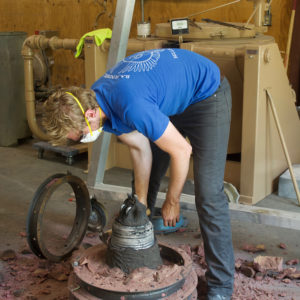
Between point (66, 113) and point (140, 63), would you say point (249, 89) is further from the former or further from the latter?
point (66, 113)

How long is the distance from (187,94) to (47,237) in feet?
4.98

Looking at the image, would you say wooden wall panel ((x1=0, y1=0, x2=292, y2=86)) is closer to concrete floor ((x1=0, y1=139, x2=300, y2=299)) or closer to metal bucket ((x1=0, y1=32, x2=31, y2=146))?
metal bucket ((x1=0, y1=32, x2=31, y2=146))

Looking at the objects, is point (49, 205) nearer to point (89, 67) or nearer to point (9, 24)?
point (89, 67)

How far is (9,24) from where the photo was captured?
22.9ft

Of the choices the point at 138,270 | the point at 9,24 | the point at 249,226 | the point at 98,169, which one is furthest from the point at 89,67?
the point at 9,24

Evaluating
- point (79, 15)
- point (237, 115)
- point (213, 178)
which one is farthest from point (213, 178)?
point (79, 15)

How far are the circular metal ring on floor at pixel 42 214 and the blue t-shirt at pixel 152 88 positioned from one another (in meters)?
0.54


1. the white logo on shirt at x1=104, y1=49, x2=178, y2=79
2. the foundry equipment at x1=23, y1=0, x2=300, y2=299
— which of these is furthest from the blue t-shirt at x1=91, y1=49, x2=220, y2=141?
the foundry equipment at x1=23, y1=0, x2=300, y2=299

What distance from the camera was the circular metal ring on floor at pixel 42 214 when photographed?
250cm

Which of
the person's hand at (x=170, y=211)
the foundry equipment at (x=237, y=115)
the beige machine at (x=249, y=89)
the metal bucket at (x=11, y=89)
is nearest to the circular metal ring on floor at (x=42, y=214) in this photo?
the foundry equipment at (x=237, y=115)

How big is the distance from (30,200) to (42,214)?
133 centimetres

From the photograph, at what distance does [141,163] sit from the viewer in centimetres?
259

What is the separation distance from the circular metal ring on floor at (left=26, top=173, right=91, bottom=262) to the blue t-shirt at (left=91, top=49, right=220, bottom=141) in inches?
21.4

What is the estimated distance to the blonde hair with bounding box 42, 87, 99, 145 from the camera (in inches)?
81.0
